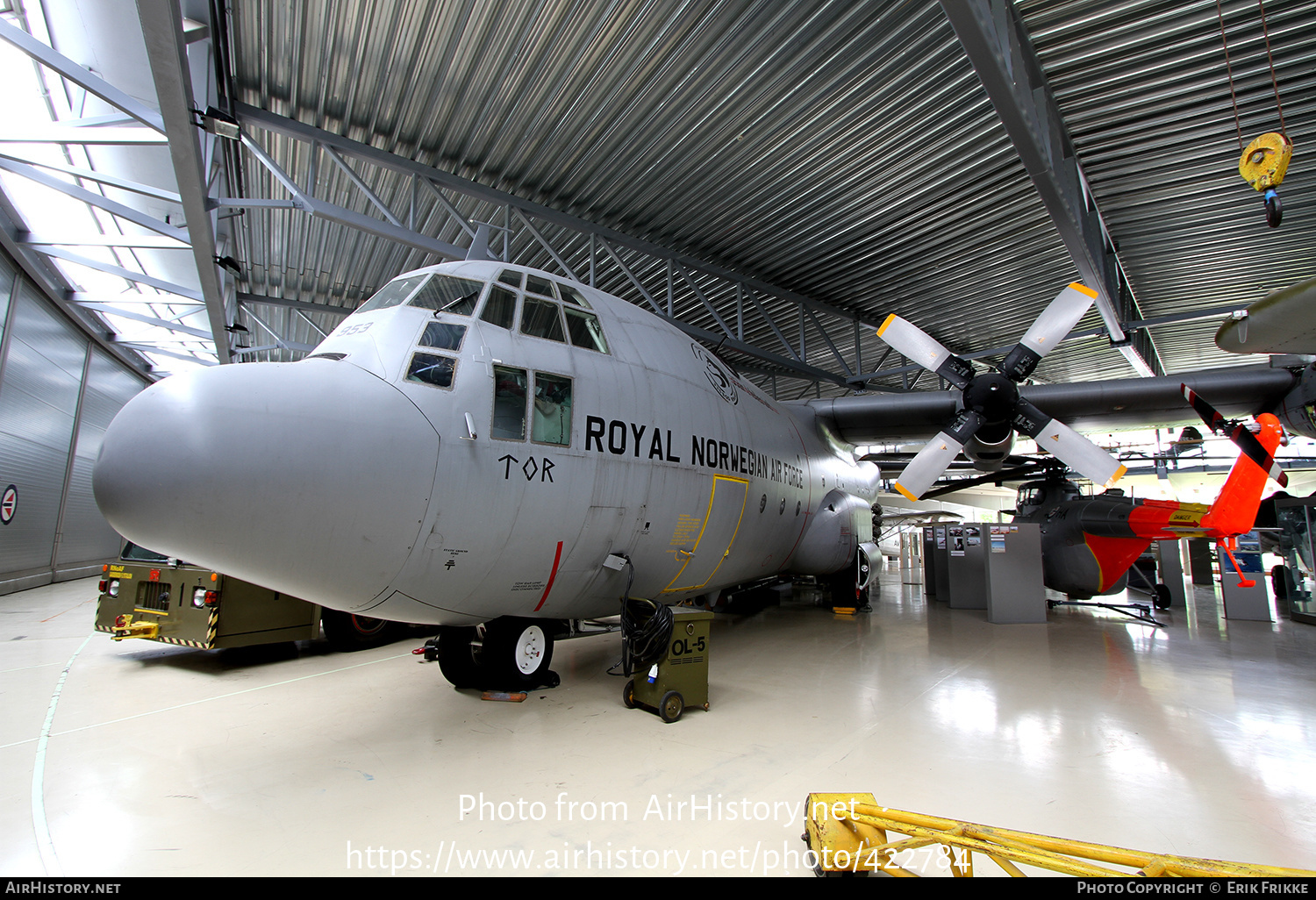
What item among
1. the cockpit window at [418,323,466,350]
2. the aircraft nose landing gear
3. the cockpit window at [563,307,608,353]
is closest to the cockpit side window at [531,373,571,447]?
the cockpit window at [563,307,608,353]

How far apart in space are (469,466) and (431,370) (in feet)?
2.70

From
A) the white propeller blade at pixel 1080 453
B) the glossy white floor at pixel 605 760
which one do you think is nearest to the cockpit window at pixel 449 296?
the glossy white floor at pixel 605 760

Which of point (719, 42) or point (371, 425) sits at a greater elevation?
point (719, 42)

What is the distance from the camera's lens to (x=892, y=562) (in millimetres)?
32719

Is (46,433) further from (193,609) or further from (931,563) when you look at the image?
(931,563)

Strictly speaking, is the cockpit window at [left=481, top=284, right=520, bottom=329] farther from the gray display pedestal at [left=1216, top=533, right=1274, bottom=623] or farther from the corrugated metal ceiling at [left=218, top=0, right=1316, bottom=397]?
the gray display pedestal at [left=1216, top=533, right=1274, bottom=623]

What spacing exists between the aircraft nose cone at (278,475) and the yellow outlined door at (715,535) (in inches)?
123

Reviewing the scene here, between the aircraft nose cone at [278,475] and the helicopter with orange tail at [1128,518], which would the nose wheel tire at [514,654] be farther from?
the helicopter with orange tail at [1128,518]

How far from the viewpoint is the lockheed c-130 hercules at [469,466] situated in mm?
3670

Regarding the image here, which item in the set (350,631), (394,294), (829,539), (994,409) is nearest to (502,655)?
(394,294)

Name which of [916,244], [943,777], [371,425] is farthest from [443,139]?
[943,777]

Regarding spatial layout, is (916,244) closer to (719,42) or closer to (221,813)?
(719,42)

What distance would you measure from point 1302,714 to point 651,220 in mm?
10007

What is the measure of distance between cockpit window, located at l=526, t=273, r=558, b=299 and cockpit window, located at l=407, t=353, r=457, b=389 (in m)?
1.27
